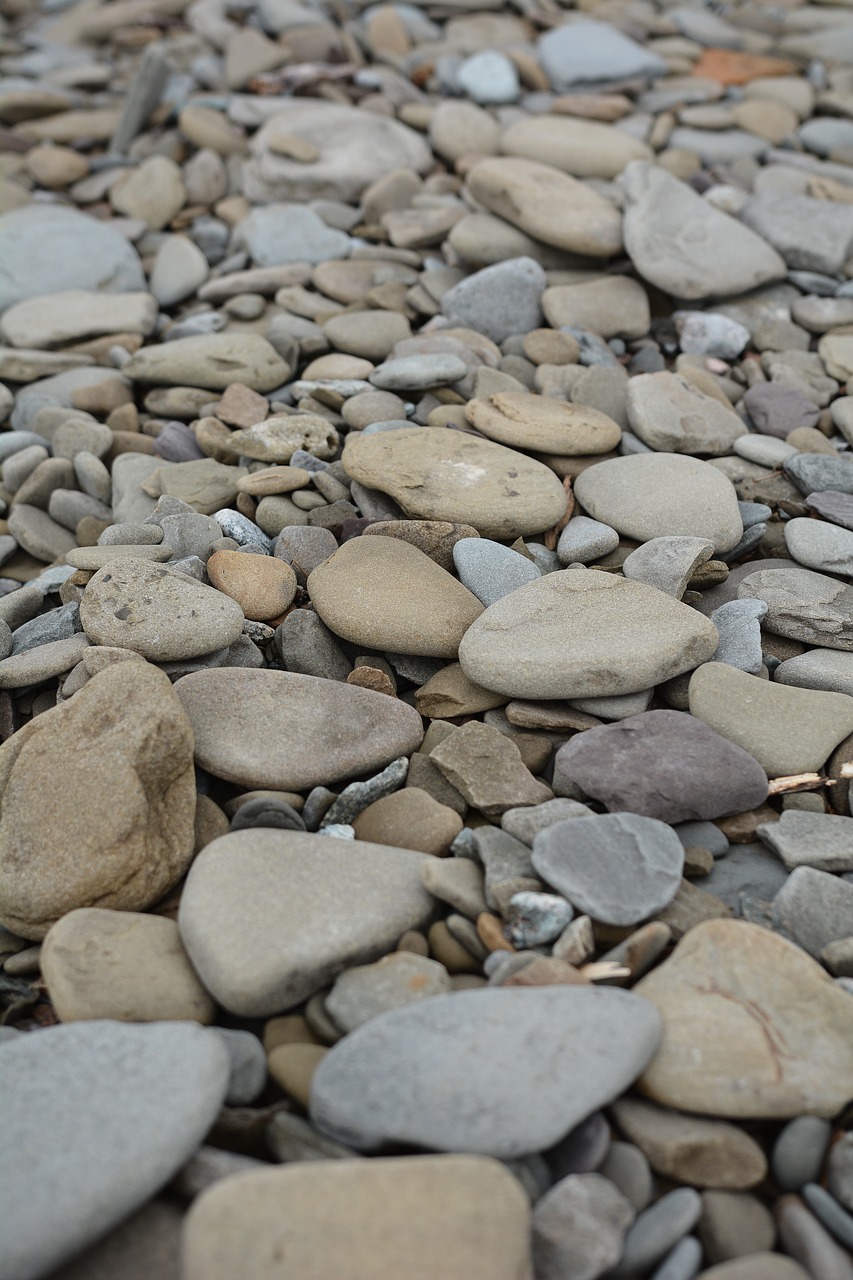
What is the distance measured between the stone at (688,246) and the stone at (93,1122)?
3244mm

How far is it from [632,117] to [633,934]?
4444 millimetres

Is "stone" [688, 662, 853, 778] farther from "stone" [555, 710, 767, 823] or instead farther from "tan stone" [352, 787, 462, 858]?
"tan stone" [352, 787, 462, 858]

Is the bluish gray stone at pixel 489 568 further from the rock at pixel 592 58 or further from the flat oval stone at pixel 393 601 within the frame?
the rock at pixel 592 58

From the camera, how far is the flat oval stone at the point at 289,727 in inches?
80.7

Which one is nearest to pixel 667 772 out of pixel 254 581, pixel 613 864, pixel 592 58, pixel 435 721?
pixel 613 864

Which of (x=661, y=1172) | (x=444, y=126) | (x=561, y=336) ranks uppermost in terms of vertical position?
(x=444, y=126)

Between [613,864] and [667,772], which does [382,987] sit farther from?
[667,772]

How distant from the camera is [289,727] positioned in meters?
2.11

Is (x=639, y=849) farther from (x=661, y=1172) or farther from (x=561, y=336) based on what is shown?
(x=561, y=336)

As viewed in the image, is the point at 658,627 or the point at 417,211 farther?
the point at 417,211

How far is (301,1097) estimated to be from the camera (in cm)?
155

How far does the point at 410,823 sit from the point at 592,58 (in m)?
4.78

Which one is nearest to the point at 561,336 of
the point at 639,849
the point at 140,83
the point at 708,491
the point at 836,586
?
the point at 708,491

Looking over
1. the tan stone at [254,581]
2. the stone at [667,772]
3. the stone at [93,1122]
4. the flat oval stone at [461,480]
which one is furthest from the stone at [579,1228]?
the flat oval stone at [461,480]
